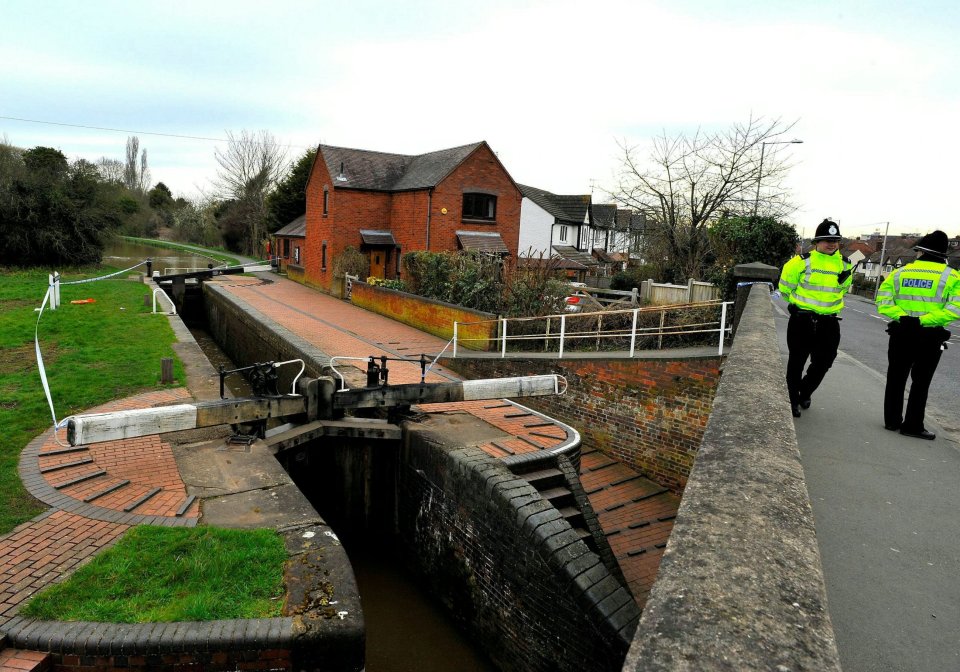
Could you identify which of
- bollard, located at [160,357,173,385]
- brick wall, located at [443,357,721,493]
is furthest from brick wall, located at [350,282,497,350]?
bollard, located at [160,357,173,385]

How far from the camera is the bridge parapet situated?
54.0 inches

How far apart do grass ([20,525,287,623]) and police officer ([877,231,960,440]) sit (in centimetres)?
519

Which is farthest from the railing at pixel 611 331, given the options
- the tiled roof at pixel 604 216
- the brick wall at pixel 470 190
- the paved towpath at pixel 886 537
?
the tiled roof at pixel 604 216

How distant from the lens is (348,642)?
4328mm

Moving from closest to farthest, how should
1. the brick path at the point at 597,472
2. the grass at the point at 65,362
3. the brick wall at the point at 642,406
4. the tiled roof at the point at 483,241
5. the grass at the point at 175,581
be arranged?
the grass at the point at 175,581 < the grass at the point at 65,362 < the brick path at the point at 597,472 < the brick wall at the point at 642,406 < the tiled roof at the point at 483,241

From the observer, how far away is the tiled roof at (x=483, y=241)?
2394cm

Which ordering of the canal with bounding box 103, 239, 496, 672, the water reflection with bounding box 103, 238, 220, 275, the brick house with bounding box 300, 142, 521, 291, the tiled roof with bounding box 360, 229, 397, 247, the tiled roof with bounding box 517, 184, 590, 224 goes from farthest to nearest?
the water reflection with bounding box 103, 238, 220, 275
the tiled roof with bounding box 517, 184, 590, 224
the tiled roof with bounding box 360, 229, 397, 247
the brick house with bounding box 300, 142, 521, 291
the canal with bounding box 103, 239, 496, 672

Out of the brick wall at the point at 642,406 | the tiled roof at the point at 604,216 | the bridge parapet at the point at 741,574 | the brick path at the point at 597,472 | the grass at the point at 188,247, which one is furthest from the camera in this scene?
the grass at the point at 188,247

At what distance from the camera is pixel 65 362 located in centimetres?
1123

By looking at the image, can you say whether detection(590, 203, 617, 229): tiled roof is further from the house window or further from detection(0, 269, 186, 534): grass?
detection(0, 269, 186, 534): grass

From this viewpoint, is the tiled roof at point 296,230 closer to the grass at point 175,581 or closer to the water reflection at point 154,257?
the water reflection at point 154,257

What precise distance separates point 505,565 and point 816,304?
3947 mm

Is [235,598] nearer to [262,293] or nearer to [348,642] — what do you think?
[348,642]

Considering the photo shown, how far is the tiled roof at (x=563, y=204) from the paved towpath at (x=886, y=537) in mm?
33087
